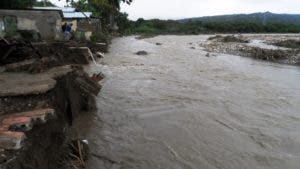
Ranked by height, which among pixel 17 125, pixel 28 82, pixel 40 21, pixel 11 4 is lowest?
pixel 17 125

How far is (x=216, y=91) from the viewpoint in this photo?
14.8 metres

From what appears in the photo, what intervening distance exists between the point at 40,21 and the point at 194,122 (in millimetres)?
16148

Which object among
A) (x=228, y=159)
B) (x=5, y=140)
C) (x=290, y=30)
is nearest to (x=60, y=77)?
(x=5, y=140)

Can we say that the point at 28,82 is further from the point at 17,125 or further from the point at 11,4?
the point at 11,4

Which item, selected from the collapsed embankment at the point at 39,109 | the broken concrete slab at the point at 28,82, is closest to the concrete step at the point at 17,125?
the collapsed embankment at the point at 39,109

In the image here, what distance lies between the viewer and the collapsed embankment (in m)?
5.24

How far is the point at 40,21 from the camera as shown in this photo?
23.3 m

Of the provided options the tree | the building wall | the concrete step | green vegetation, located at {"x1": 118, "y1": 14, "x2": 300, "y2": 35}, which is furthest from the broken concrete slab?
green vegetation, located at {"x1": 118, "y1": 14, "x2": 300, "y2": 35}

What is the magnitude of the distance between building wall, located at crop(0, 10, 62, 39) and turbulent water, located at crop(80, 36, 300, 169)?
22.1 feet

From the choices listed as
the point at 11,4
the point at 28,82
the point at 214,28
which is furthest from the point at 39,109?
the point at 214,28

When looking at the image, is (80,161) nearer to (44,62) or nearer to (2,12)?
(44,62)

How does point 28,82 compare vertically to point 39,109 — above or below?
above

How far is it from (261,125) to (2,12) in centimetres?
1704

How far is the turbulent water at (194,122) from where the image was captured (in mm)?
7713
